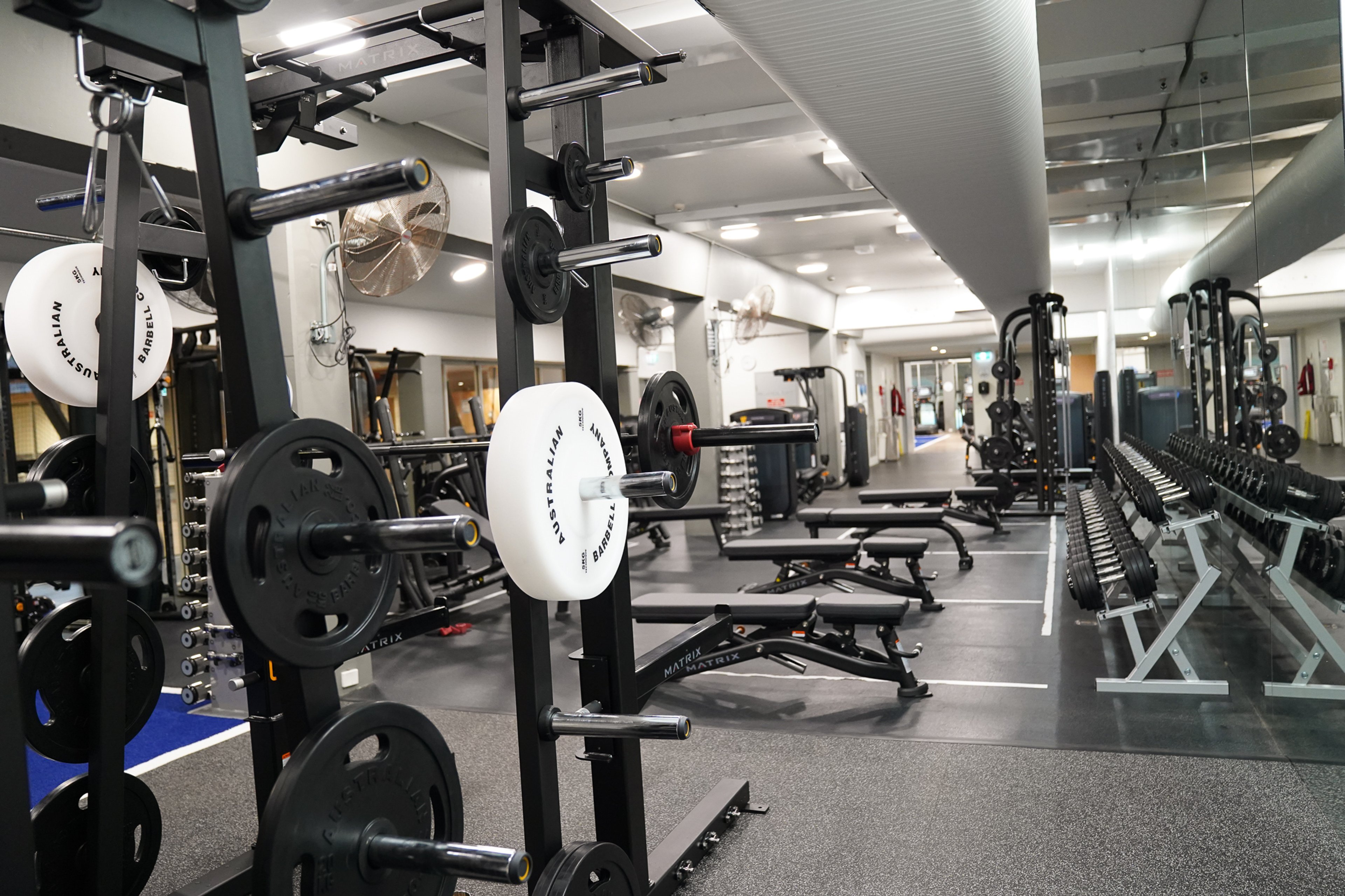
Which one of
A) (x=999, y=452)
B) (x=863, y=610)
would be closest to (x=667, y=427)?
(x=863, y=610)

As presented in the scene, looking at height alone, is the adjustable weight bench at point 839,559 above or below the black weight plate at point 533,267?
below

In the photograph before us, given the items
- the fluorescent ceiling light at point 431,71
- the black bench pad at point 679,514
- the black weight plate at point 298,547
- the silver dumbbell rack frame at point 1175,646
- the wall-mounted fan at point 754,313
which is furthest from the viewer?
the wall-mounted fan at point 754,313

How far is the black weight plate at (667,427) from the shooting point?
1.69m

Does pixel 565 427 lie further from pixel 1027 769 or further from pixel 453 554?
pixel 453 554

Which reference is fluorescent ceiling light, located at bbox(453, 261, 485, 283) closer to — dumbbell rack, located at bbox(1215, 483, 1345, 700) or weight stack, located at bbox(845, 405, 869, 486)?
weight stack, located at bbox(845, 405, 869, 486)

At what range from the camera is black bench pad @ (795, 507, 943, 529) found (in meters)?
5.95

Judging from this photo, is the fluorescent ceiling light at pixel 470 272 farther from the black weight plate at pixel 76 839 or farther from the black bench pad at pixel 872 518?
the black weight plate at pixel 76 839

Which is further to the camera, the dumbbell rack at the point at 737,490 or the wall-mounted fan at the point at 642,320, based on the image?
the dumbbell rack at the point at 737,490

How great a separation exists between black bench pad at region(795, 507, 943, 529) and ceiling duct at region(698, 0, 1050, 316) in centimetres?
219

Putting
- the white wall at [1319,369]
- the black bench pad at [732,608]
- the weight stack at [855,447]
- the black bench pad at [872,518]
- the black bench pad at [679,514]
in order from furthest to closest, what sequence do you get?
the weight stack at [855,447], the black bench pad at [679,514], the black bench pad at [872,518], the black bench pad at [732,608], the white wall at [1319,369]

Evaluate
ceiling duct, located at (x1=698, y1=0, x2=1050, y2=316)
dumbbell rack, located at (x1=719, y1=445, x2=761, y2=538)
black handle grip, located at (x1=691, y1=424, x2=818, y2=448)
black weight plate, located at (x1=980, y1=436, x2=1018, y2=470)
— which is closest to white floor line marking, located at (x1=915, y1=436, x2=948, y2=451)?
black weight plate, located at (x1=980, y1=436, x2=1018, y2=470)

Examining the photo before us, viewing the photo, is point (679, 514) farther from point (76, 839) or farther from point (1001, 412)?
point (76, 839)

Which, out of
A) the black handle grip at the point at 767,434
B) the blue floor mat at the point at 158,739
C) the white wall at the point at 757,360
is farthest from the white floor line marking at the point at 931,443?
the black handle grip at the point at 767,434

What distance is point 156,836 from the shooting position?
1904 millimetres
